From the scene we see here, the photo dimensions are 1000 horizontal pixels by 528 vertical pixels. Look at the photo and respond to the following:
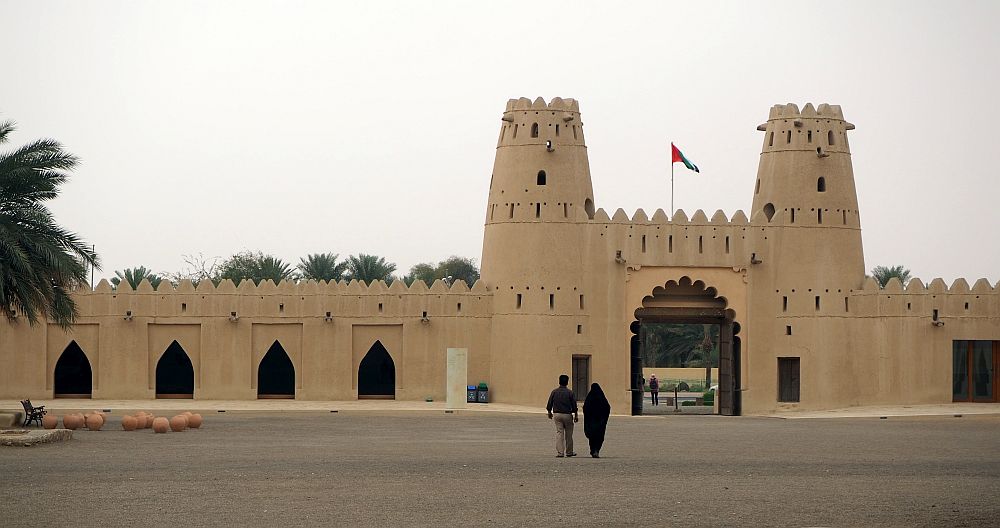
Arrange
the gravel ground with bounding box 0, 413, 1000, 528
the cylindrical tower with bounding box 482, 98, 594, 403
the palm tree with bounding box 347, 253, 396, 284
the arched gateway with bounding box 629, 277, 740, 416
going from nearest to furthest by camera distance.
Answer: the gravel ground with bounding box 0, 413, 1000, 528 → the cylindrical tower with bounding box 482, 98, 594, 403 → the arched gateway with bounding box 629, 277, 740, 416 → the palm tree with bounding box 347, 253, 396, 284

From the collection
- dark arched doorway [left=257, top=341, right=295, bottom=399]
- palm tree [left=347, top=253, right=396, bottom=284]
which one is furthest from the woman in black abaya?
palm tree [left=347, top=253, right=396, bottom=284]

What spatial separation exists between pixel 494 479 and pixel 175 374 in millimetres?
23862

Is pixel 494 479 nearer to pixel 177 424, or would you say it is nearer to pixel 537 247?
pixel 177 424

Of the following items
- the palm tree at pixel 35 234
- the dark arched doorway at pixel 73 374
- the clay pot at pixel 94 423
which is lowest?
the clay pot at pixel 94 423

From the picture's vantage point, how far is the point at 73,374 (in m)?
40.6

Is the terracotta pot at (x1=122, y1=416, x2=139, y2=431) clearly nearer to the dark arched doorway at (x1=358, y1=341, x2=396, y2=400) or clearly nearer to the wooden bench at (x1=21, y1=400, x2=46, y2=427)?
the wooden bench at (x1=21, y1=400, x2=46, y2=427)

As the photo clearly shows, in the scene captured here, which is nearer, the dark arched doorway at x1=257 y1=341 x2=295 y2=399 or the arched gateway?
the arched gateway

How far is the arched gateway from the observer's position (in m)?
40.5

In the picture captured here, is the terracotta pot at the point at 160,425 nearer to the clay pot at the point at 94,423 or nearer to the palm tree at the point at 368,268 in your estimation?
the clay pot at the point at 94,423

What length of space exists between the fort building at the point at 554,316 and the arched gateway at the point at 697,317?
3.3 inches

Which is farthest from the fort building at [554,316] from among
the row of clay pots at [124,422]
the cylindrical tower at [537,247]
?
the row of clay pots at [124,422]

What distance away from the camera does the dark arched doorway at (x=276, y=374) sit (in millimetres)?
40812

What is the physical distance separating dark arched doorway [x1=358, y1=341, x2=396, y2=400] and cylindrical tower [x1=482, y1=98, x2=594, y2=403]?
9.54 ft

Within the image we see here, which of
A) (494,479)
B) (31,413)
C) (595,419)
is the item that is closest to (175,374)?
(31,413)
